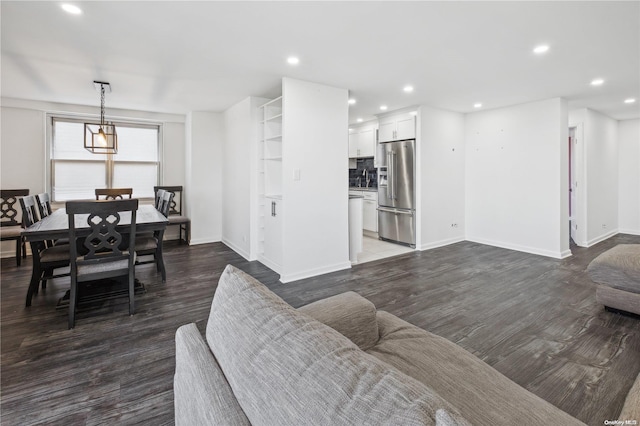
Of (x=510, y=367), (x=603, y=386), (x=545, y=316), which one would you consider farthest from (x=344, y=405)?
(x=545, y=316)

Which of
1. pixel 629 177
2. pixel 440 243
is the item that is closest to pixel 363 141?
pixel 440 243

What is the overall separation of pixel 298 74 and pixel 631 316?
407 centimetres

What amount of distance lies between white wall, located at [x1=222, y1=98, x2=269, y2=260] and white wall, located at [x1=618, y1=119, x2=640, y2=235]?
7.56m

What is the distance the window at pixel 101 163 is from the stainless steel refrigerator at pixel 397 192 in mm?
4499

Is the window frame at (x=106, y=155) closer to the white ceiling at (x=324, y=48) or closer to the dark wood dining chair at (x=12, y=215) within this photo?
the dark wood dining chair at (x=12, y=215)

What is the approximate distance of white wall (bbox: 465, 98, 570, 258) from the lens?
4785 millimetres

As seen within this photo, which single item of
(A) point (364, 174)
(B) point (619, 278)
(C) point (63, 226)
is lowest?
(B) point (619, 278)

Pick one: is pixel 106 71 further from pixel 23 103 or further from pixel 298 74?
pixel 23 103

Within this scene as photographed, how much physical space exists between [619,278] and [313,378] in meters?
3.34

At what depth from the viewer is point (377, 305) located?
308 cm

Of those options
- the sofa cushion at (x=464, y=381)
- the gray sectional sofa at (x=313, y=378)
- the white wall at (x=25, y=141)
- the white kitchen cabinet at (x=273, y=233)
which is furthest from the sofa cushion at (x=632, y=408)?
the white wall at (x=25, y=141)

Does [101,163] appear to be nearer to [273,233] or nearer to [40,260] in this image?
[40,260]

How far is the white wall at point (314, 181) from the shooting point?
12.4 ft

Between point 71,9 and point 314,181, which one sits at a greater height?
point 71,9
